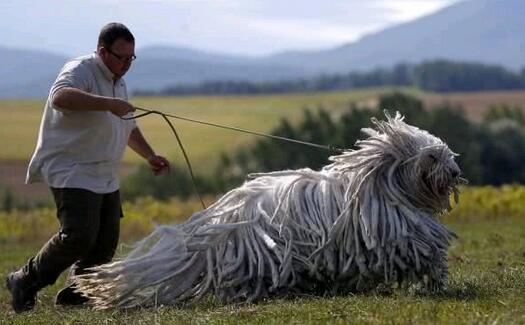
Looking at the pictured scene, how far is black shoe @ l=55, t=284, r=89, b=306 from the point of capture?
8484 millimetres

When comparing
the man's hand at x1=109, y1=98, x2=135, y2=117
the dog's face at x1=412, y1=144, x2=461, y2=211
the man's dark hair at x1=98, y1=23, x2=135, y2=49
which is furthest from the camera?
the man's dark hair at x1=98, y1=23, x2=135, y2=49

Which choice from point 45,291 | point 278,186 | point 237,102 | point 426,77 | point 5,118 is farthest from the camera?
point 426,77

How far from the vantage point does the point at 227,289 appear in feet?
25.3

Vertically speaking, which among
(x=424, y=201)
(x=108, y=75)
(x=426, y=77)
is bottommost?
(x=426, y=77)

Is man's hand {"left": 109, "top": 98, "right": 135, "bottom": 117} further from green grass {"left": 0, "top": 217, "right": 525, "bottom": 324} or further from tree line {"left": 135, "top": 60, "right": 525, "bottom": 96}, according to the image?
tree line {"left": 135, "top": 60, "right": 525, "bottom": 96}

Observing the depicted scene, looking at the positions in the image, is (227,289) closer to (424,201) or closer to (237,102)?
(424,201)

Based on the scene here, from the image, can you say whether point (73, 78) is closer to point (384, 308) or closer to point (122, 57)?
point (122, 57)

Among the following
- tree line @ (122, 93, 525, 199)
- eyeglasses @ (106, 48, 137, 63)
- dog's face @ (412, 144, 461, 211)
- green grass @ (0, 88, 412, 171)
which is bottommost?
green grass @ (0, 88, 412, 171)

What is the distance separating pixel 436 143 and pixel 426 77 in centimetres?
12499

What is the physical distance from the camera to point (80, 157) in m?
8.12

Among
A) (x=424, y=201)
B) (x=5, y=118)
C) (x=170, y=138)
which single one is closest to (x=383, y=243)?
(x=424, y=201)

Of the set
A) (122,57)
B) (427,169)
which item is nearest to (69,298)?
(122,57)

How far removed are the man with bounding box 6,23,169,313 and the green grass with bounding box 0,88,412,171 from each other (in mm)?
34891

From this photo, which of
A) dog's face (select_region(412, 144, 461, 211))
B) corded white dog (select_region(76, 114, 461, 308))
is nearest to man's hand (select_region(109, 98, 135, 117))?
corded white dog (select_region(76, 114, 461, 308))
